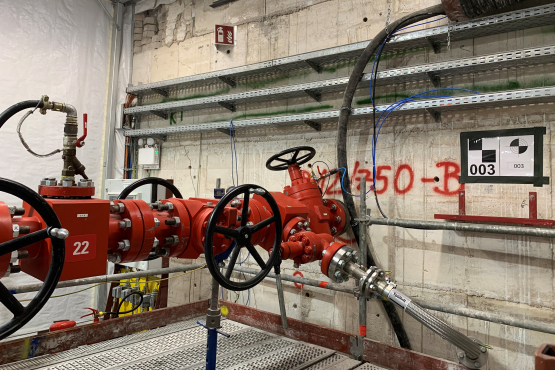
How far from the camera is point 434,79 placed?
2.45 m

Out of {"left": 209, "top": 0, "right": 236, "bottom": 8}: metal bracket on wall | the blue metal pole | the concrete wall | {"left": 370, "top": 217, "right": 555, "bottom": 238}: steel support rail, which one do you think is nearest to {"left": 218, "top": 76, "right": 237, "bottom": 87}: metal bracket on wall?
the concrete wall

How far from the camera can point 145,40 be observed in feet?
13.7

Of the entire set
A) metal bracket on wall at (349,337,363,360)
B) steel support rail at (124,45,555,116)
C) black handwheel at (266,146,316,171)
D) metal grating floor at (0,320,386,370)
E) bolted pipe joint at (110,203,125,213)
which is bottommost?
metal grating floor at (0,320,386,370)

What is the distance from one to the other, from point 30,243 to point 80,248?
20 centimetres

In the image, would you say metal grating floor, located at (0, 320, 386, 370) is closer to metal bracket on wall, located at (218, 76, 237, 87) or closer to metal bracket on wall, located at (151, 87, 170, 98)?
metal bracket on wall, located at (218, 76, 237, 87)

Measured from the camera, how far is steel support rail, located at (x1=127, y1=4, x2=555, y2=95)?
6.75 feet

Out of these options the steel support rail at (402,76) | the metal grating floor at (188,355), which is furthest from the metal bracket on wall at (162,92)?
the metal grating floor at (188,355)

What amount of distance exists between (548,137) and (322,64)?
1620mm

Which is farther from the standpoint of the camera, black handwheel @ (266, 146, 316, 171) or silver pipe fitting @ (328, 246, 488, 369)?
black handwheel @ (266, 146, 316, 171)

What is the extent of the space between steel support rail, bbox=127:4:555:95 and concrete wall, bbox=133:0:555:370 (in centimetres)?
9

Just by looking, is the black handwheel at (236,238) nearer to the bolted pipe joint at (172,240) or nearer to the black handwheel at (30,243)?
the bolted pipe joint at (172,240)

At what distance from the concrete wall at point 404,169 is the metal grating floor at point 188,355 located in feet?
2.81

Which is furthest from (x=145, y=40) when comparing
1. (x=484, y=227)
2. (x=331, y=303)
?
(x=484, y=227)

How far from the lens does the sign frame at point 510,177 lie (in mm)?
2154
